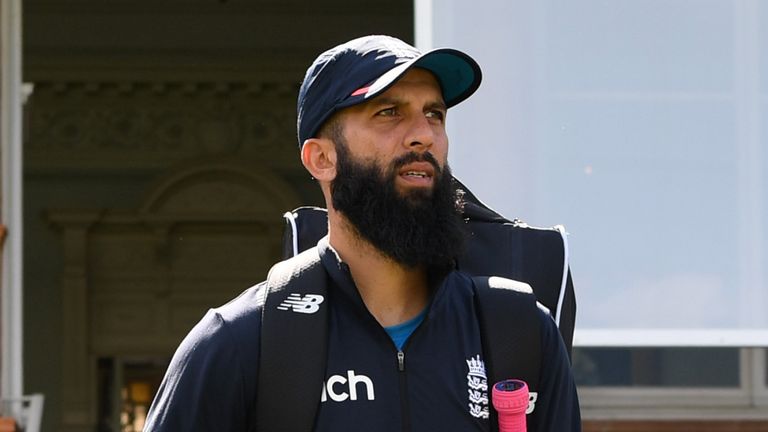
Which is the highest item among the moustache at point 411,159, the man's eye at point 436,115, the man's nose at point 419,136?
the man's eye at point 436,115

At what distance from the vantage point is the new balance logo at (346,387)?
194 centimetres

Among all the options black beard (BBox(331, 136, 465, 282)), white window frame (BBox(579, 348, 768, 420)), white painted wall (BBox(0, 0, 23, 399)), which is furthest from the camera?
white painted wall (BBox(0, 0, 23, 399))

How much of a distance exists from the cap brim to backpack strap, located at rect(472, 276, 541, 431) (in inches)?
11.6

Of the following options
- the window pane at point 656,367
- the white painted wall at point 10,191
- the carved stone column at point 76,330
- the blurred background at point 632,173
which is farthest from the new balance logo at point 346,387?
the carved stone column at point 76,330

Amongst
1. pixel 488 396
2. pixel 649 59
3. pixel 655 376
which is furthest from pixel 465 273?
pixel 655 376

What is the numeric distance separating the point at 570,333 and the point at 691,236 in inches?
86.7

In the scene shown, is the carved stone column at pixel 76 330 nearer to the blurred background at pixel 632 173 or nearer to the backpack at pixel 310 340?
the blurred background at pixel 632 173

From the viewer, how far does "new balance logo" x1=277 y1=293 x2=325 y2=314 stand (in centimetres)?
198

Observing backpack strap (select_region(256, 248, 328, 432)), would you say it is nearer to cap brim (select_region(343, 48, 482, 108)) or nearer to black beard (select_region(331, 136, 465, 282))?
black beard (select_region(331, 136, 465, 282))

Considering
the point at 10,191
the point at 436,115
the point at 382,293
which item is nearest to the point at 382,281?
the point at 382,293

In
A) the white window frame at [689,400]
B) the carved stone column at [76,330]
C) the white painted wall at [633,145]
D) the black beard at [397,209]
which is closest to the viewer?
the black beard at [397,209]

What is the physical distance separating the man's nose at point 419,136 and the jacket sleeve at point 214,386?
1.09 ft

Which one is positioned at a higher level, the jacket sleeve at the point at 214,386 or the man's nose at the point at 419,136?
the man's nose at the point at 419,136

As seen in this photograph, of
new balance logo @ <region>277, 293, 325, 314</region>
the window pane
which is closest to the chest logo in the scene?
new balance logo @ <region>277, 293, 325, 314</region>
